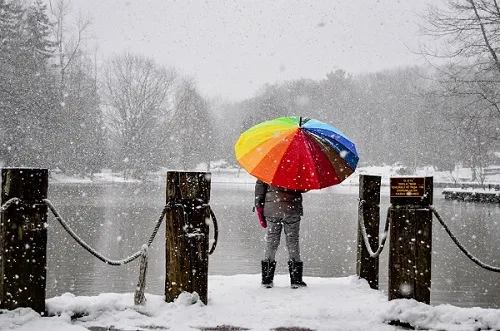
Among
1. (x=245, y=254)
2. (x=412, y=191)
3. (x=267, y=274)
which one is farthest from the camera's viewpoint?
(x=245, y=254)

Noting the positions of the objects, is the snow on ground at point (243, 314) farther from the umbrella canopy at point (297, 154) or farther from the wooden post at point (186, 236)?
the umbrella canopy at point (297, 154)

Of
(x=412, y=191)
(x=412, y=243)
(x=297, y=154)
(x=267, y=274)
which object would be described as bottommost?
(x=267, y=274)

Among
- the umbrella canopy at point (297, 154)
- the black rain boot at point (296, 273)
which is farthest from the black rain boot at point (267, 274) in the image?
the umbrella canopy at point (297, 154)

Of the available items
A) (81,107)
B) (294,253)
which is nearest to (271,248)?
(294,253)

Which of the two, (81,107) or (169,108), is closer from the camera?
(81,107)

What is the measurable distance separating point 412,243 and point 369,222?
142cm

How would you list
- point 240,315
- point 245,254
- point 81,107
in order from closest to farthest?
point 240,315 < point 245,254 < point 81,107

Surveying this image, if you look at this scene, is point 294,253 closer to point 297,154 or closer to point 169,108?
point 297,154

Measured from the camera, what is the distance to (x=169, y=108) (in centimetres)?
6681

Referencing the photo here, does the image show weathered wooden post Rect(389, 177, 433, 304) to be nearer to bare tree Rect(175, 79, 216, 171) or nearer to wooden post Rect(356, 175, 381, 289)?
wooden post Rect(356, 175, 381, 289)

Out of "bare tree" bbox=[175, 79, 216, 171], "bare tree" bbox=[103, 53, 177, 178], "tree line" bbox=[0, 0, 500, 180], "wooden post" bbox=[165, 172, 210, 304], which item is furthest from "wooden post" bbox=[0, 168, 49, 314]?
"bare tree" bbox=[175, 79, 216, 171]

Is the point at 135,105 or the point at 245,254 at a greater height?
the point at 135,105

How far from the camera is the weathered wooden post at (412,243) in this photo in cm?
504

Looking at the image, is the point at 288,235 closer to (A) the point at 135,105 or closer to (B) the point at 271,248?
(B) the point at 271,248
